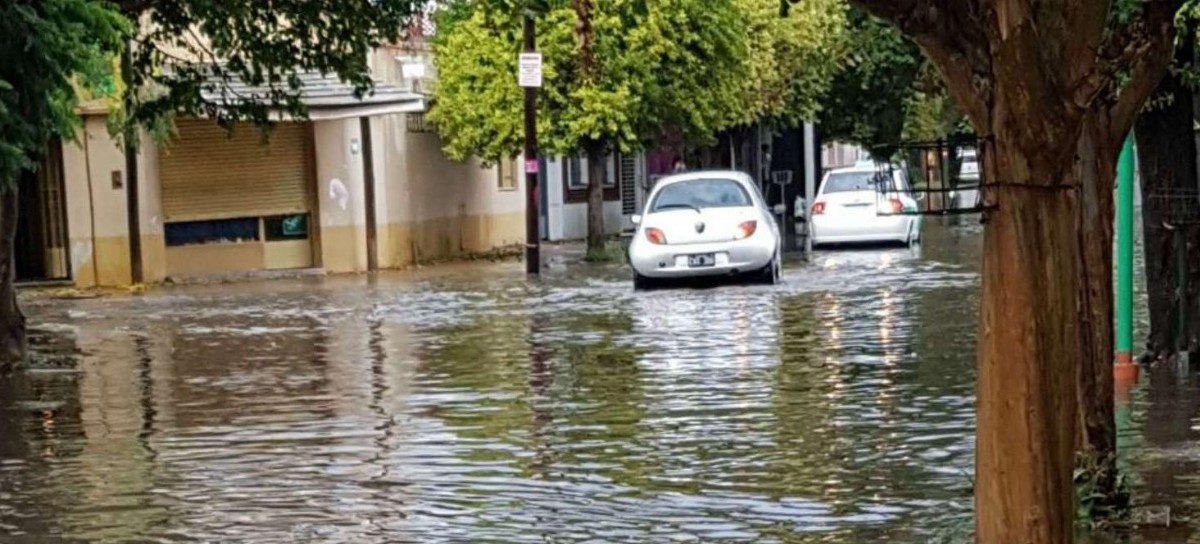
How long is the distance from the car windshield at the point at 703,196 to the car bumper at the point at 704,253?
61 cm

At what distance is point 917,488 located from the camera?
32.0ft

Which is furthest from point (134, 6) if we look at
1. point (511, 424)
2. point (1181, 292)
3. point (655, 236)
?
point (1181, 292)

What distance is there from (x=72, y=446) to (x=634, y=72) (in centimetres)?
1948

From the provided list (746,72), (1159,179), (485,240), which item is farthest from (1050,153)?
(485,240)

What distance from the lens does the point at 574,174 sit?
42.5 meters

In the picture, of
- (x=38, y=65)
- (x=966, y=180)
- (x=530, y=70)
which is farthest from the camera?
(x=530, y=70)

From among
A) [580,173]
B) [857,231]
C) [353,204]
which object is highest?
[580,173]

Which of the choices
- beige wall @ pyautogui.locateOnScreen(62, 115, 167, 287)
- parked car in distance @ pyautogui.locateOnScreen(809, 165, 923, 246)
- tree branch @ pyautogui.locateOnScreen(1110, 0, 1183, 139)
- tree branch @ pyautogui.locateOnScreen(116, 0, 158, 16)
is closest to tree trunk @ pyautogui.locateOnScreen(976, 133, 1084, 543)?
tree branch @ pyautogui.locateOnScreen(1110, 0, 1183, 139)

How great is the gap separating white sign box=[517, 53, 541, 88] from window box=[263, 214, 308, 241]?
600cm

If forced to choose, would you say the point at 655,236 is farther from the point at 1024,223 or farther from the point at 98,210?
the point at 1024,223

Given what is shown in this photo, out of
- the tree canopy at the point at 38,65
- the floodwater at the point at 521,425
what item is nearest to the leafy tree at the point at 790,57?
the floodwater at the point at 521,425

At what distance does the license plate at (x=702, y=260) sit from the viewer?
2319 cm

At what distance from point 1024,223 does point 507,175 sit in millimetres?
33959

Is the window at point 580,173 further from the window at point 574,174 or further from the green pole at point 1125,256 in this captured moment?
the green pole at point 1125,256
